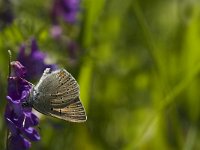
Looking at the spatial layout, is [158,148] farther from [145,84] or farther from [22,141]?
[22,141]

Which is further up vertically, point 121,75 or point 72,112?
point 72,112

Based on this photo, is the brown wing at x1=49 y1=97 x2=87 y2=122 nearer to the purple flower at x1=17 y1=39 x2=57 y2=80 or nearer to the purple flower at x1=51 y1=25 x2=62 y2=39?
the purple flower at x1=17 y1=39 x2=57 y2=80

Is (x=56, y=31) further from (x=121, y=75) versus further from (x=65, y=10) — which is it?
(x=121, y=75)

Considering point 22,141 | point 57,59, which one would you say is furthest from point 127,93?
point 22,141

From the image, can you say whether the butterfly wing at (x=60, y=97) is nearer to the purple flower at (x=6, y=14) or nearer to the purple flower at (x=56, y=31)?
the purple flower at (x=6, y=14)

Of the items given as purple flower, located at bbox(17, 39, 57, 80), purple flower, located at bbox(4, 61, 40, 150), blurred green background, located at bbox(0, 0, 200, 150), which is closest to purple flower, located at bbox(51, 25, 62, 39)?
blurred green background, located at bbox(0, 0, 200, 150)

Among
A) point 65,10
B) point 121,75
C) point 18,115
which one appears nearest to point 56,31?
point 65,10

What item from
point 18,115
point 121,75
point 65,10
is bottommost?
point 121,75
